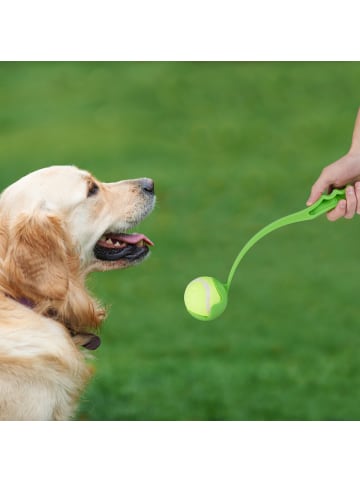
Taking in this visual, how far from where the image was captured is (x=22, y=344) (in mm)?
2207

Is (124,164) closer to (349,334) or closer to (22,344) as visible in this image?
(349,334)

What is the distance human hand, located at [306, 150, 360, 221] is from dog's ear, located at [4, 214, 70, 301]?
2.78 ft

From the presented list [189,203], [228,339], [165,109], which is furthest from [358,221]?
[165,109]

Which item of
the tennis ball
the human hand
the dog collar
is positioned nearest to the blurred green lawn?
the dog collar

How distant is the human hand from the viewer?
2.40 meters

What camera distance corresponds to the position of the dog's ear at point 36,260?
2.24 meters

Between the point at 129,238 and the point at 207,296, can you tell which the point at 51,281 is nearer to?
the point at 129,238

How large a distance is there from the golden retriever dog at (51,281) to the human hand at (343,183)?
2.16 feet

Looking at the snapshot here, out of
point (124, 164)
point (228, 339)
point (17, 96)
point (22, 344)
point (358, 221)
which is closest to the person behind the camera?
point (22, 344)

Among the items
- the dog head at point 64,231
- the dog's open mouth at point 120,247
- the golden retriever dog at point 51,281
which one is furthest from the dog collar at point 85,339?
the dog's open mouth at point 120,247

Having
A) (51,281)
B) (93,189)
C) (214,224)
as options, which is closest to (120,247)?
(93,189)

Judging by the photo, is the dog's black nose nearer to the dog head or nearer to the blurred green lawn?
the dog head

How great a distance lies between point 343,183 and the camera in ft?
8.16

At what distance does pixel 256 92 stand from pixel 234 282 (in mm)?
2794
